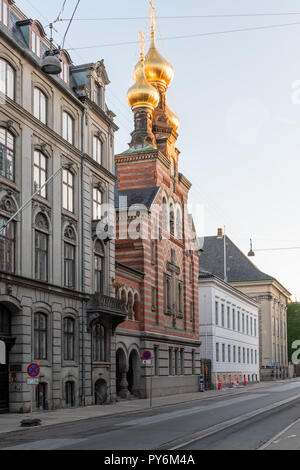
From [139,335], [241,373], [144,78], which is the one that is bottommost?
[241,373]

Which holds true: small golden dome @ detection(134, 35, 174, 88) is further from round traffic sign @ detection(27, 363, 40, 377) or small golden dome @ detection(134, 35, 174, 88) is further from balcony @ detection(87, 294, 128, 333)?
round traffic sign @ detection(27, 363, 40, 377)

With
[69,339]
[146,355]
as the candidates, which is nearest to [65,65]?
[69,339]

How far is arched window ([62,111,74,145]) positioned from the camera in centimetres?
3497

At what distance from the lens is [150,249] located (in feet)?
154

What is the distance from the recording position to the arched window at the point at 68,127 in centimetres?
3497

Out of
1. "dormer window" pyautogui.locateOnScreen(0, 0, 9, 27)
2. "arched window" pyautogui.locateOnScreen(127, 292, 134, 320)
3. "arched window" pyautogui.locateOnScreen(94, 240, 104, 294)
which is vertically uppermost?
"dormer window" pyautogui.locateOnScreen(0, 0, 9, 27)

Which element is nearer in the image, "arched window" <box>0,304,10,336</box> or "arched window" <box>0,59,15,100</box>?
"arched window" <box>0,304,10,336</box>

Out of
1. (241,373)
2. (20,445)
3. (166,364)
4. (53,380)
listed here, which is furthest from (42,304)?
(241,373)

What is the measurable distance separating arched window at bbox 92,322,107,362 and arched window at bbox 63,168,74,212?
21.4ft

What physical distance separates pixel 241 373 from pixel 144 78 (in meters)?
35.1

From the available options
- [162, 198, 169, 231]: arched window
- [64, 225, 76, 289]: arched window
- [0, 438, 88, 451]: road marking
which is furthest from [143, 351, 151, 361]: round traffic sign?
[0, 438, 88, 451]: road marking

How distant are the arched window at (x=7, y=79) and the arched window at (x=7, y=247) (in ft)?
17.7

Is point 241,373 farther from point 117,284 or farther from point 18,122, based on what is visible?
point 18,122

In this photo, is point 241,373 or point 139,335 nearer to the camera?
point 139,335
